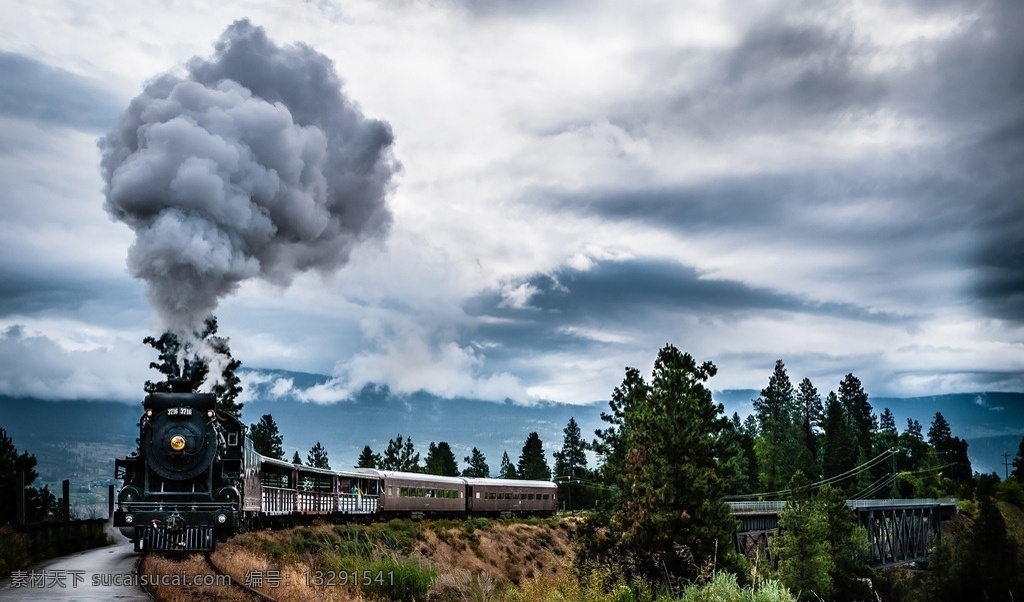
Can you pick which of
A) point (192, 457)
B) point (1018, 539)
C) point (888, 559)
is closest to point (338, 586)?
point (192, 457)

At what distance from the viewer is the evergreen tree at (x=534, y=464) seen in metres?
135

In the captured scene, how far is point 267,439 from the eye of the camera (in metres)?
120

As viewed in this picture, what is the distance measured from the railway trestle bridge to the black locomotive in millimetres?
63080

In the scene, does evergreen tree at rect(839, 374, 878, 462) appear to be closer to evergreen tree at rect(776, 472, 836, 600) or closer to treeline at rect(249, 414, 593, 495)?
treeline at rect(249, 414, 593, 495)

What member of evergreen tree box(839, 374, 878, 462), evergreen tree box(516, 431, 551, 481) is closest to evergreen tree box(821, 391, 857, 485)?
evergreen tree box(839, 374, 878, 462)

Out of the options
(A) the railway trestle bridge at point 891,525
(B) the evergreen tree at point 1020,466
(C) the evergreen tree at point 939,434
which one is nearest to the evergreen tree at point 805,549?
(A) the railway trestle bridge at point 891,525

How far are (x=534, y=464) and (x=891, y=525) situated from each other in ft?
170

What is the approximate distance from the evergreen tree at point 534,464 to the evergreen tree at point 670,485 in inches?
3084

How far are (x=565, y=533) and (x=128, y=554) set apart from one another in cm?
5215

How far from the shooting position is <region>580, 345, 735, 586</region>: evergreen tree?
1925 inches

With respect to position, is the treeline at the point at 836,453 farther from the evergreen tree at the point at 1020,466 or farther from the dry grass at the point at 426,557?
the dry grass at the point at 426,557

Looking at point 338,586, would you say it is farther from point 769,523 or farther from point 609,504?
point 769,523

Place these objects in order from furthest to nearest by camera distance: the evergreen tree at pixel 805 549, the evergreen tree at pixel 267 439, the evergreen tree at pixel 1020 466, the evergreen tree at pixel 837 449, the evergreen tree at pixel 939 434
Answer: the evergreen tree at pixel 939 434
the evergreen tree at pixel 1020 466
the evergreen tree at pixel 837 449
the evergreen tree at pixel 267 439
the evergreen tree at pixel 805 549

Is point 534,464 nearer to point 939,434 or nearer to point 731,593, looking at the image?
point 939,434
